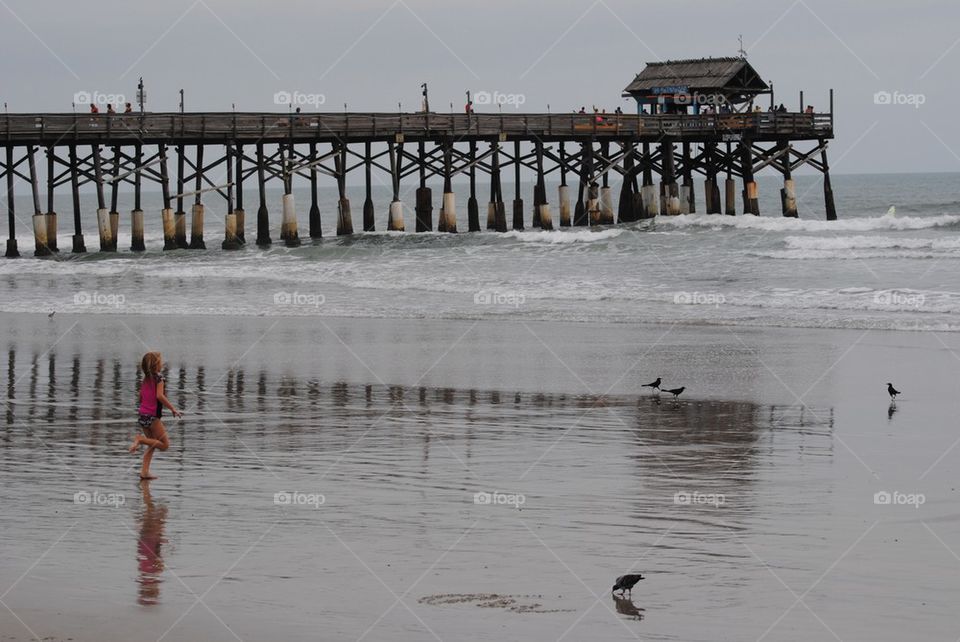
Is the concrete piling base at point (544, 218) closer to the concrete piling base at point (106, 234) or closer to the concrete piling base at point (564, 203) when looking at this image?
the concrete piling base at point (564, 203)

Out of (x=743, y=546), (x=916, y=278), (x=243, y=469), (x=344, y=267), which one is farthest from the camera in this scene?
(x=344, y=267)

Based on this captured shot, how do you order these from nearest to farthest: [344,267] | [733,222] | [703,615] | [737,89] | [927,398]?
[703,615], [927,398], [344,267], [733,222], [737,89]

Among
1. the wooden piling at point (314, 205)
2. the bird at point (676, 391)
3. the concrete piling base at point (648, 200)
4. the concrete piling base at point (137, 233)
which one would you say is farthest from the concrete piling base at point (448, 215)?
the bird at point (676, 391)

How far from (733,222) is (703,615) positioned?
3855 centimetres

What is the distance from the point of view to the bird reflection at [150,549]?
26.3 ft

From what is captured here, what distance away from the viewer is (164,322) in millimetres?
24375

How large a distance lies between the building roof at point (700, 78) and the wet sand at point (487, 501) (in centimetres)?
3260

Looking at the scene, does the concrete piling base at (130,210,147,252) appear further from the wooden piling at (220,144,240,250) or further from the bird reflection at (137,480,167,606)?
the bird reflection at (137,480,167,606)

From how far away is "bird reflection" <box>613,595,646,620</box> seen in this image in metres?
7.70

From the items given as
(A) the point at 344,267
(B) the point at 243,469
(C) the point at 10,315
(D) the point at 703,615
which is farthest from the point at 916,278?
(D) the point at 703,615

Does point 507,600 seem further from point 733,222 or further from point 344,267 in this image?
point 733,222

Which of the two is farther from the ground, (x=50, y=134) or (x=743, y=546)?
(x=50, y=134)

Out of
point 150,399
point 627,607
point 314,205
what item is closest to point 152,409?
point 150,399

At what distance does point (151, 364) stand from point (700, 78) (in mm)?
41845
